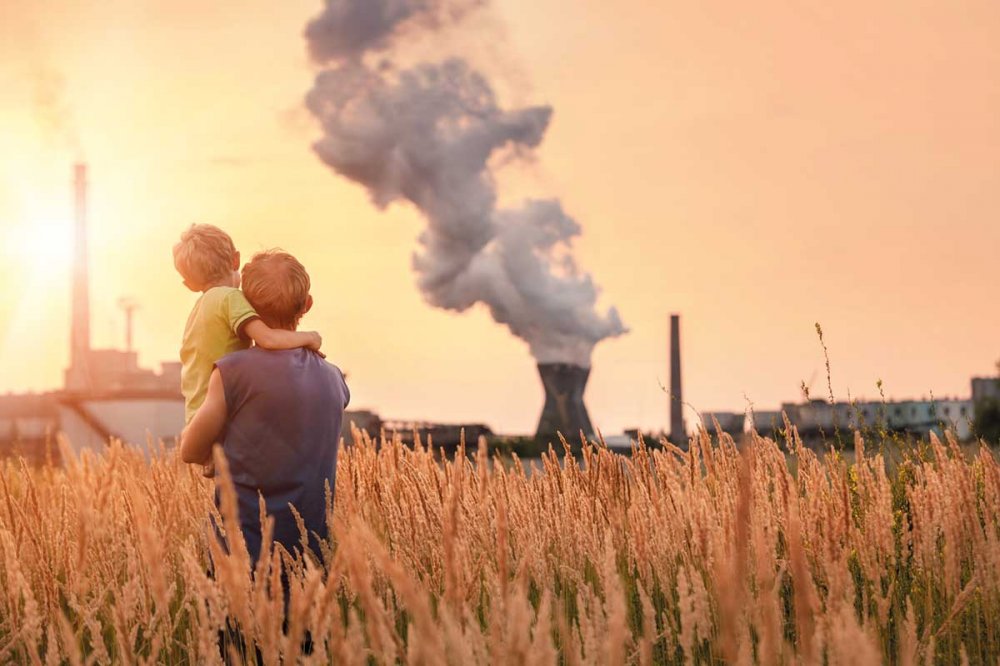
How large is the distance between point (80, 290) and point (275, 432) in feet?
117

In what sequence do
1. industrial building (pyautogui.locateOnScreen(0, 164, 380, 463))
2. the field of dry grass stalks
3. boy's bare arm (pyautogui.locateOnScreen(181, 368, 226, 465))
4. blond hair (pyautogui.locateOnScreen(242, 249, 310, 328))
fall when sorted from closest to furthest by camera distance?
A: the field of dry grass stalks → boy's bare arm (pyautogui.locateOnScreen(181, 368, 226, 465)) → blond hair (pyautogui.locateOnScreen(242, 249, 310, 328)) → industrial building (pyautogui.locateOnScreen(0, 164, 380, 463))

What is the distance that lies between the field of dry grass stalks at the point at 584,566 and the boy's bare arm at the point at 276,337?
0.60m

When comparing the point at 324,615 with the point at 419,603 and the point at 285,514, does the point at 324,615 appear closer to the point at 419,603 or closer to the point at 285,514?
the point at 419,603

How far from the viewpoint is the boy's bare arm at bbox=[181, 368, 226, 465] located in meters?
3.39

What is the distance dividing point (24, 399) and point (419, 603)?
38342mm

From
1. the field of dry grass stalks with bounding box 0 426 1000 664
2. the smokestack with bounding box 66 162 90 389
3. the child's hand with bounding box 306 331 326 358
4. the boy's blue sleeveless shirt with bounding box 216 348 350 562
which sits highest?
the smokestack with bounding box 66 162 90 389

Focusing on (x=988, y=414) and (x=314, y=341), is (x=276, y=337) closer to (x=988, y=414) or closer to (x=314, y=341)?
(x=314, y=341)

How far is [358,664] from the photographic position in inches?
85.4

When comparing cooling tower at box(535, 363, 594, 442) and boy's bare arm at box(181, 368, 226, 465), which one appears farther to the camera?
cooling tower at box(535, 363, 594, 442)

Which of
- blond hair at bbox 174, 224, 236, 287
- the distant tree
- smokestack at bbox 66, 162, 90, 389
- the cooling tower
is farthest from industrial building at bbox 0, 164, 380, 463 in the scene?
the distant tree

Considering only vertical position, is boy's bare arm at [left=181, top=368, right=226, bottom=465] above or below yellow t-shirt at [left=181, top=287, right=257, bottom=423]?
below

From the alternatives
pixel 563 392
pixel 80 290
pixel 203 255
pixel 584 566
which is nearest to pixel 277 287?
pixel 203 255

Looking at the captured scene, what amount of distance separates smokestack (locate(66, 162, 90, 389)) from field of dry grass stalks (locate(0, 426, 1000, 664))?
32897 millimetres

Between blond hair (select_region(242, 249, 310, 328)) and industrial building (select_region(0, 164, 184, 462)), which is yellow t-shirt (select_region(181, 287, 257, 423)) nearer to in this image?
blond hair (select_region(242, 249, 310, 328))
